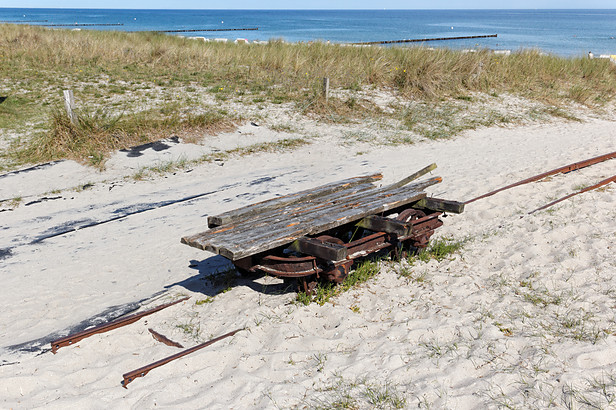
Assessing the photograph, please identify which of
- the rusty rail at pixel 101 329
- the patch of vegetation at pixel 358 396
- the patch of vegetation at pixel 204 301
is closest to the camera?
the patch of vegetation at pixel 358 396

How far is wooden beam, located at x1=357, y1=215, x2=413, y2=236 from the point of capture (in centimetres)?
464

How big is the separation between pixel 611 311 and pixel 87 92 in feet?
43.5

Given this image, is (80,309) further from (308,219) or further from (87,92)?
(87,92)

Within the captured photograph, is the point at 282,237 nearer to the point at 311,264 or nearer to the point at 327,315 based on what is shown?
the point at 311,264

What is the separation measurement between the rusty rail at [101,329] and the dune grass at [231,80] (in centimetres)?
612

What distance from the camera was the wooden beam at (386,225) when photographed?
464 cm

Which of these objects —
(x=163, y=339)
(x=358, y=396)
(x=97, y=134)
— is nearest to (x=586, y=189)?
(x=358, y=396)

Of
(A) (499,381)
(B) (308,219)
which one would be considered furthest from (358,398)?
(B) (308,219)

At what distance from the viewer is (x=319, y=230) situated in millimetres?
4441

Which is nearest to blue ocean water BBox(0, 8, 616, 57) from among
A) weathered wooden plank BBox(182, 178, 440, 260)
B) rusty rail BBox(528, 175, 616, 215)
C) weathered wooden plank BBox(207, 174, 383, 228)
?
rusty rail BBox(528, 175, 616, 215)

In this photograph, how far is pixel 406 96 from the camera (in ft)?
49.9

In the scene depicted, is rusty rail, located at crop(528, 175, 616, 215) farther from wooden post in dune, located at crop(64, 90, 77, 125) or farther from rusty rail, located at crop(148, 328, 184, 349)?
wooden post in dune, located at crop(64, 90, 77, 125)

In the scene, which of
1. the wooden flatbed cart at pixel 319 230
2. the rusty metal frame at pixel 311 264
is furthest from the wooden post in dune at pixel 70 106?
the rusty metal frame at pixel 311 264

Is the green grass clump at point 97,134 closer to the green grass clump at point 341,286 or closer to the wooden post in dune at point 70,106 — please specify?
the wooden post in dune at point 70,106
